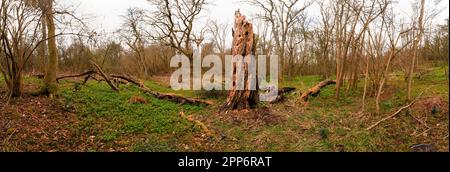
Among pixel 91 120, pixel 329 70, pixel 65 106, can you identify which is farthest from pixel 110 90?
pixel 329 70

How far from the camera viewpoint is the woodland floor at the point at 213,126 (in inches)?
264

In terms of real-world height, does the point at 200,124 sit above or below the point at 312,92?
below

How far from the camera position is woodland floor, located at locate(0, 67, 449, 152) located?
22.0 ft

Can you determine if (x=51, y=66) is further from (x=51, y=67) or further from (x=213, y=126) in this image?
(x=213, y=126)

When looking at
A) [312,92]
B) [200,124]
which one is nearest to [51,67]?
[200,124]

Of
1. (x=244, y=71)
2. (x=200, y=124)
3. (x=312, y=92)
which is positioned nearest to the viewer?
(x=200, y=124)

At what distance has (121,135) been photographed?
7676mm

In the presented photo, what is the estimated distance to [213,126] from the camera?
8492 millimetres

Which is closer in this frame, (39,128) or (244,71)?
(39,128)

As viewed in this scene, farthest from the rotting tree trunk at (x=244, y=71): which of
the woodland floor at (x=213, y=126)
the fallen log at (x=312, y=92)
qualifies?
the fallen log at (x=312, y=92)

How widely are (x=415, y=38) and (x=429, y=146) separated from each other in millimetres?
4813

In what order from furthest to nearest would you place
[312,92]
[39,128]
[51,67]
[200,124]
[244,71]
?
1. [312,92]
2. [51,67]
3. [244,71]
4. [200,124]
5. [39,128]

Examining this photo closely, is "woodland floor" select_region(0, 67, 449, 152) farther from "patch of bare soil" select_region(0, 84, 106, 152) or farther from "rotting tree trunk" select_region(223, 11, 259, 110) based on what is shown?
"rotting tree trunk" select_region(223, 11, 259, 110)

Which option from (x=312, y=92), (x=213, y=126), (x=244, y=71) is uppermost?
(x=244, y=71)
